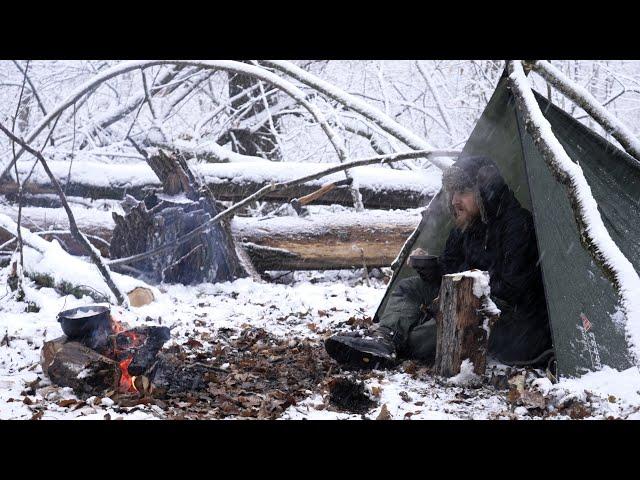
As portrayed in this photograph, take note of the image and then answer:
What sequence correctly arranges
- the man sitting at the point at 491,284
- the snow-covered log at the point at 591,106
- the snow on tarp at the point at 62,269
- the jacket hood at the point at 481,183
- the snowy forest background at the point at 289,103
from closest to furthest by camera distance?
the man sitting at the point at 491,284 < the jacket hood at the point at 481,183 < the snow-covered log at the point at 591,106 < the snow on tarp at the point at 62,269 < the snowy forest background at the point at 289,103

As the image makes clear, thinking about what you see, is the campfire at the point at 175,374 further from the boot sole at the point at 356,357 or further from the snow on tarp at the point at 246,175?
the snow on tarp at the point at 246,175

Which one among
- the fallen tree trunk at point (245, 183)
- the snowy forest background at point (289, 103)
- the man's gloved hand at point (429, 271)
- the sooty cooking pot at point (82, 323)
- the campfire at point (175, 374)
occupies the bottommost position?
the campfire at point (175, 374)

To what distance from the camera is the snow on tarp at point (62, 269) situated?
15.9 ft

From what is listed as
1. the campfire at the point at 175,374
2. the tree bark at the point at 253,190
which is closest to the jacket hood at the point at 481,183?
the campfire at the point at 175,374

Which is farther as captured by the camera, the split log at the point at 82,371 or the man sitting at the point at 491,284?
the man sitting at the point at 491,284

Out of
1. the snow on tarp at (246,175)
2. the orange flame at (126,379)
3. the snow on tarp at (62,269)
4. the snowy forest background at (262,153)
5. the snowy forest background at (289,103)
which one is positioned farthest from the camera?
the snowy forest background at (289,103)

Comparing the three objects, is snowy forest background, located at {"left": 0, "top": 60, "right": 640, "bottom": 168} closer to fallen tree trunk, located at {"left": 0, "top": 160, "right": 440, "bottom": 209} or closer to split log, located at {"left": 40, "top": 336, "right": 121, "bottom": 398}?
fallen tree trunk, located at {"left": 0, "top": 160, "right": 440, "bottom": 209}

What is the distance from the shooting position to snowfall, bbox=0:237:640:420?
2.62 metres

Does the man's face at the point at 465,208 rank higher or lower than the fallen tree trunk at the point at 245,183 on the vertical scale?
lower

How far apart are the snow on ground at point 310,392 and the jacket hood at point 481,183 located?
2.92ft

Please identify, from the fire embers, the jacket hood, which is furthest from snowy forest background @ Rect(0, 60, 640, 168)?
the fire embers

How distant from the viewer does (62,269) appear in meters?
4.96

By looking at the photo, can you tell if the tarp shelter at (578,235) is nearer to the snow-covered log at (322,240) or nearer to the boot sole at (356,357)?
the boot sole at (356,357)

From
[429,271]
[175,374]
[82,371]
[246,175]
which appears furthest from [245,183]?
[82,371]
